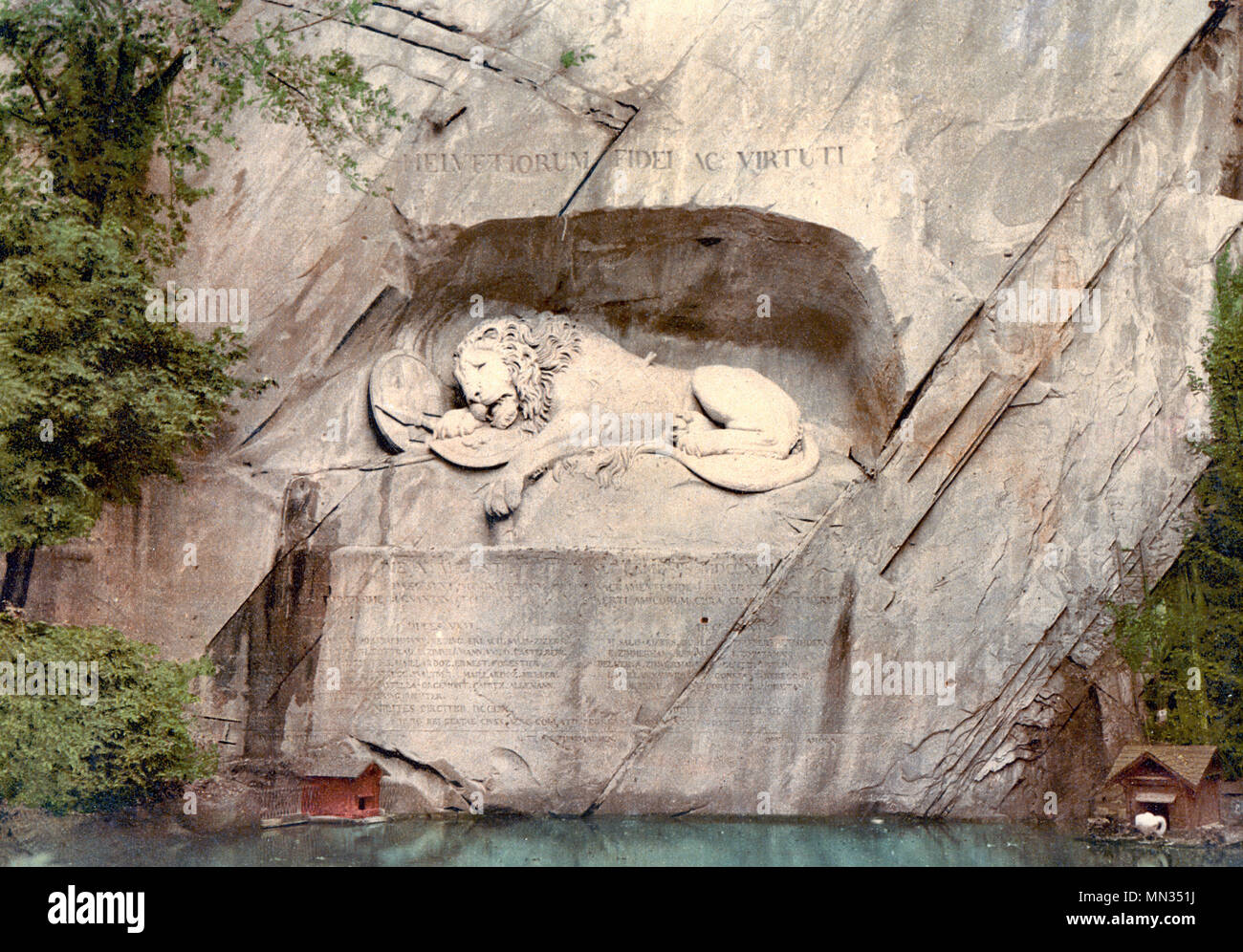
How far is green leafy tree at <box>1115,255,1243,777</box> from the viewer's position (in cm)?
728

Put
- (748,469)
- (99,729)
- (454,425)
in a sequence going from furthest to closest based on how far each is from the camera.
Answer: (454,425) < (748,469) < (99,729)

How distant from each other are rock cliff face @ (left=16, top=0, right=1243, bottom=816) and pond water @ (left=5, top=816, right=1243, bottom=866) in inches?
6.9

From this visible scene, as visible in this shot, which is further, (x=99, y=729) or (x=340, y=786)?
(x=340, y=786)

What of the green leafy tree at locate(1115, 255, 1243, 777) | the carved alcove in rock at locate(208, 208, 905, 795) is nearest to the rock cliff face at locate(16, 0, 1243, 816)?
the carved alcove in rock at locate(208, 208, 905, 795)

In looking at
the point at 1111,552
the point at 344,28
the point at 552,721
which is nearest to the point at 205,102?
the point at 344,28

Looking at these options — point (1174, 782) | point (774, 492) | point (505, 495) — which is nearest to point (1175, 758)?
point (1174, 782)

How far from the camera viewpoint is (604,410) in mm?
7961

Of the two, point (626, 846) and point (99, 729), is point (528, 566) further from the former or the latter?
point (99, 729)

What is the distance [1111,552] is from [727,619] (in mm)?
2047

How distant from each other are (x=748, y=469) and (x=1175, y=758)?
Answer: 8.59 ft

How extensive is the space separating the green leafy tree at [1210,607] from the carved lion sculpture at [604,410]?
1.99 meters

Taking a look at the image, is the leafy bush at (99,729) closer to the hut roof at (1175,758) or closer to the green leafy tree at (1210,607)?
the hut roof at (1175,758)

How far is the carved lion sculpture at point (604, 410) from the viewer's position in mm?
7766

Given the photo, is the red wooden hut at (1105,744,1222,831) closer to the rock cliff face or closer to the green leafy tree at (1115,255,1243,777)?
the green leafy tree at (1115,255,1243,777)
